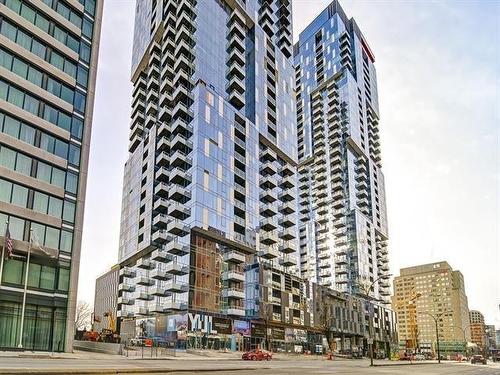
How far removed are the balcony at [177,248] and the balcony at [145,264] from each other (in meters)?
11.0

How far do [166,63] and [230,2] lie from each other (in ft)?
71.8

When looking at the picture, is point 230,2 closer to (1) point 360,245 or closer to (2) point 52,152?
(2) point 52,152

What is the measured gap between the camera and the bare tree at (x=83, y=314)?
432 feet

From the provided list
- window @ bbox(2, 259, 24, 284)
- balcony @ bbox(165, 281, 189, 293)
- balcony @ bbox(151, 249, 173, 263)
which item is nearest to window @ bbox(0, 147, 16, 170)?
window @ bbox(2, 259, 24, 284)

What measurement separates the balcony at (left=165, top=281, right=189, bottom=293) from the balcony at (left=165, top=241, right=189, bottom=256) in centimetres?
501

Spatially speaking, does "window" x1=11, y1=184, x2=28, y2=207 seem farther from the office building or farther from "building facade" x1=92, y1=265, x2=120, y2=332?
"building facade" x1=92, y1=265, x2=120, y2=332

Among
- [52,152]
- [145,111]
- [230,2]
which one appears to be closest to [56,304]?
[52,152]

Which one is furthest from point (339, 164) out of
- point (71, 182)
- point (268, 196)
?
point (71, 182)

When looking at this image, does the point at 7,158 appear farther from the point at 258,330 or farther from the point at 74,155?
the point at 258,330

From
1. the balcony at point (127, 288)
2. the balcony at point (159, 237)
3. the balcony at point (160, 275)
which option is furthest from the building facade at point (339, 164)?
the balcony at point (160, 275)

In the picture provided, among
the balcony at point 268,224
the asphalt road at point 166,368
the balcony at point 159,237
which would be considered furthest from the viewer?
the balcony at point 268,224

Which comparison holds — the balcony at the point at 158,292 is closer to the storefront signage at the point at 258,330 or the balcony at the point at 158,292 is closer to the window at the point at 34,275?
the storefront signage at the point at 258,330

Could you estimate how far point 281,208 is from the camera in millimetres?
112312

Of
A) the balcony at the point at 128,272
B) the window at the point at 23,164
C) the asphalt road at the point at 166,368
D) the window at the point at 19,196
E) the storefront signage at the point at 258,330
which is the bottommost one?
the asphalt road at the point at 166,368
